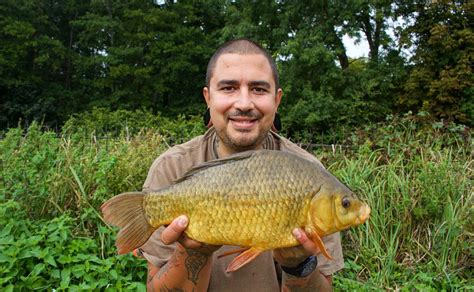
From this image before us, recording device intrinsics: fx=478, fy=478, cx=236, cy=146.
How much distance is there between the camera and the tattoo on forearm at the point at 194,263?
73.5 inches

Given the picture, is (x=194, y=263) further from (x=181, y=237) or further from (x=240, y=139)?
(x=240, y=139)

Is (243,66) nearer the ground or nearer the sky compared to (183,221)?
nearer the sky

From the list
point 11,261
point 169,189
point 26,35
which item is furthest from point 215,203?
point 26,35

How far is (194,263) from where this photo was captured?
1.90 meters

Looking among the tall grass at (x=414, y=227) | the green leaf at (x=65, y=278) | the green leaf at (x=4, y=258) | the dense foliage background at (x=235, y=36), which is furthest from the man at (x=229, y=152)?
the dense foliage background at (x=235, y=36)

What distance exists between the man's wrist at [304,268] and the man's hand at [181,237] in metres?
0.32

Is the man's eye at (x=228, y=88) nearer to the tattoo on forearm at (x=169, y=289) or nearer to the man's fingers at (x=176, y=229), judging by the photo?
the man's fingers at (x=176, y=229)

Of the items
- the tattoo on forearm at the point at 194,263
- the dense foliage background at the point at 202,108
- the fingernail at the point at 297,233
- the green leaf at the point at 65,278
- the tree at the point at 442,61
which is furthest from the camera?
the tree at the point at 442,61

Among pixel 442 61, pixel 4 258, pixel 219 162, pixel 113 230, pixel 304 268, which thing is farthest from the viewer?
pixel 442 61

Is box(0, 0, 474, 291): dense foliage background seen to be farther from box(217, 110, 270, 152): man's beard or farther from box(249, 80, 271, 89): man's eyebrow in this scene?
box(249, 80, 271, 89): man's eyebrow

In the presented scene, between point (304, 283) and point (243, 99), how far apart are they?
0.79m

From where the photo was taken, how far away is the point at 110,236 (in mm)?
3424

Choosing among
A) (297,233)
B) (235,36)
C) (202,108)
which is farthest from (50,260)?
(202,108)

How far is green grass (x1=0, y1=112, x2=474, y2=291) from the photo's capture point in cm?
307
